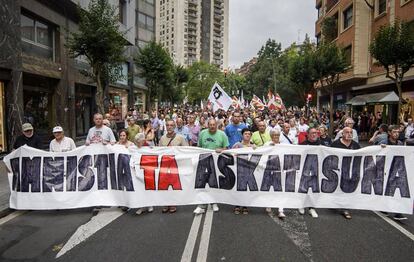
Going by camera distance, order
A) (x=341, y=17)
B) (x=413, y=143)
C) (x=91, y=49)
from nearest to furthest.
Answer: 1. (x=413, y=143)
2. (x=91, y=49)
3. (x=341, y=17)

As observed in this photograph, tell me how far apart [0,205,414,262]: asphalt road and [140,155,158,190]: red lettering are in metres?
0.54

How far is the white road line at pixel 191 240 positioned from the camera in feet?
14.7

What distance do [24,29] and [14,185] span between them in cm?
969

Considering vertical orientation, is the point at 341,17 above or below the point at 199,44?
below

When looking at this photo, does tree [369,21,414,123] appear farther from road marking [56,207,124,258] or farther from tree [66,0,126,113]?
road marking [56,207,124,258]

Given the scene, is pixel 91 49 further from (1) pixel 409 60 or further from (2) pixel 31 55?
(1) pixel 409 60

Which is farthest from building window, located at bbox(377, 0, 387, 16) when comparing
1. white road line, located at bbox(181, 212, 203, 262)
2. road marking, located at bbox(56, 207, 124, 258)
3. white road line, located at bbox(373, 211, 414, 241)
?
road marking, located at bbox(56, 207, 124, 258)

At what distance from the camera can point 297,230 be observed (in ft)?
18.0

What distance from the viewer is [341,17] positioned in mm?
30625

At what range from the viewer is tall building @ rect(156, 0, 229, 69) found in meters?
130

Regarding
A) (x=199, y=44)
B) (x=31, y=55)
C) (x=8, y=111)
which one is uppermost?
(x=199, y=44)

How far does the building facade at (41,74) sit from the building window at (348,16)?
20770mm

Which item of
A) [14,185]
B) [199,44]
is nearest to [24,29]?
[14,185]

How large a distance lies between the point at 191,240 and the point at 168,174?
176 centimetres
